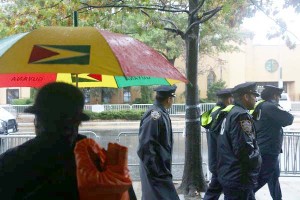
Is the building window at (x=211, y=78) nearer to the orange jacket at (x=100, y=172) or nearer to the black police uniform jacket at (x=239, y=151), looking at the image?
the black police uniform jacket at (x=239, y=151)

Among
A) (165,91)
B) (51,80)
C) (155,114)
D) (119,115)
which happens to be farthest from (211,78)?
(51,80)

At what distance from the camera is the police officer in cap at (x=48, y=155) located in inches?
86.0

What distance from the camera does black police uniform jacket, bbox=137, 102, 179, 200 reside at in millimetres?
5137

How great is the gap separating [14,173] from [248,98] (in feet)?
11.9

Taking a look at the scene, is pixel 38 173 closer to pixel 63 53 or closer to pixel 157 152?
pixel 63 53

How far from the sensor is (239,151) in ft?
16.1

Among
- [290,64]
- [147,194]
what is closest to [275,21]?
[147,194]

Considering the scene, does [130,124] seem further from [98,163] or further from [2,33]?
[98,163]

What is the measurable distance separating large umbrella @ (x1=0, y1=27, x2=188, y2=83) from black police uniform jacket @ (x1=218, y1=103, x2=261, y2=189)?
2366 millimetres

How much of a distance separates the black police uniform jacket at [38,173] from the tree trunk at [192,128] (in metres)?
5.55

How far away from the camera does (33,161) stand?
221 cm

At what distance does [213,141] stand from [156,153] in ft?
4.84

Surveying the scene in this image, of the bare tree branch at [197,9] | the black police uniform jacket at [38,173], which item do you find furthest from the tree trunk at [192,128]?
the black police uniform jacket at [38,173]

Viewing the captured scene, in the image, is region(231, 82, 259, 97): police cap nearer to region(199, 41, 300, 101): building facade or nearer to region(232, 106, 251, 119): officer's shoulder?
region(232, 106, 251, 119): officer's shoulder
